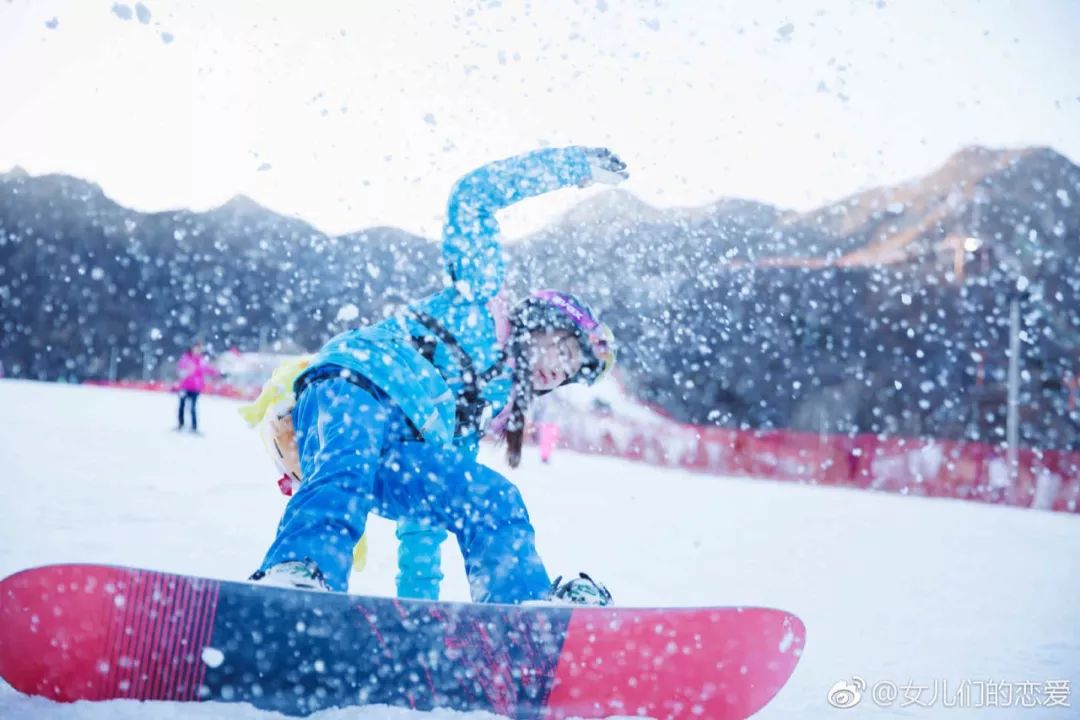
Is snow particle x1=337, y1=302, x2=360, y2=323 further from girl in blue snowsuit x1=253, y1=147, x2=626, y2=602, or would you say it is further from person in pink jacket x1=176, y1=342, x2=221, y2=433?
person in pink jacket x1=176, y1=342, x2=221, y2=433

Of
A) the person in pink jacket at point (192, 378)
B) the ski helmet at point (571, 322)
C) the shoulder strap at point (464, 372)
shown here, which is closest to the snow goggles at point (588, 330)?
the ski helmet at point (571, 322)

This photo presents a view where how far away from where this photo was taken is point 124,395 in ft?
58.2

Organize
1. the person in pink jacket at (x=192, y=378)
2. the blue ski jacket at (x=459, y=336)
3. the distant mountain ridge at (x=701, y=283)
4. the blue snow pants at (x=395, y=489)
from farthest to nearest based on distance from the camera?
1. the distant mountain ridge at (x=701, y=283)
2. the person in pink jacket at (x=192, y=378)
3. the blue ski jacket at (x=459, y=336)
4. the blue snow pants at (x=395, y=489)

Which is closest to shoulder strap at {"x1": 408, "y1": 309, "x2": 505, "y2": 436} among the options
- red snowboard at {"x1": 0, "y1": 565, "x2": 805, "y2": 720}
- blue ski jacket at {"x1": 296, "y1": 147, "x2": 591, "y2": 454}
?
blue ski jacket at {"x1": 296, "y1": 147, "x2": 591, "y2": 454}

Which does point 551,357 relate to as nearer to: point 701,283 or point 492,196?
point 492,196

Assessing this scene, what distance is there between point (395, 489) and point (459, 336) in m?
0.40

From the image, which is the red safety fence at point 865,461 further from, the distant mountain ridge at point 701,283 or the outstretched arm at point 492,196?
the outstretched arm at point 492,196

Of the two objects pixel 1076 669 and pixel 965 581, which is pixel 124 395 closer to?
pixel 965 581

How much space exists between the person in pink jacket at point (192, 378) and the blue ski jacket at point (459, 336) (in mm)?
9251

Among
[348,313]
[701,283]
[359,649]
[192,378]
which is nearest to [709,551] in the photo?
[348,313]

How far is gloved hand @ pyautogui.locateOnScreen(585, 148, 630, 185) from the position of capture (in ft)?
7.57

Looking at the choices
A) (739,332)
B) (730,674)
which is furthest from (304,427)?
(739,332)

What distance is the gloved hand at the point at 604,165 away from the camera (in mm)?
2309

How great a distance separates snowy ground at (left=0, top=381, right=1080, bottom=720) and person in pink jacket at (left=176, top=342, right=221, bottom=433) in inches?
21.7
